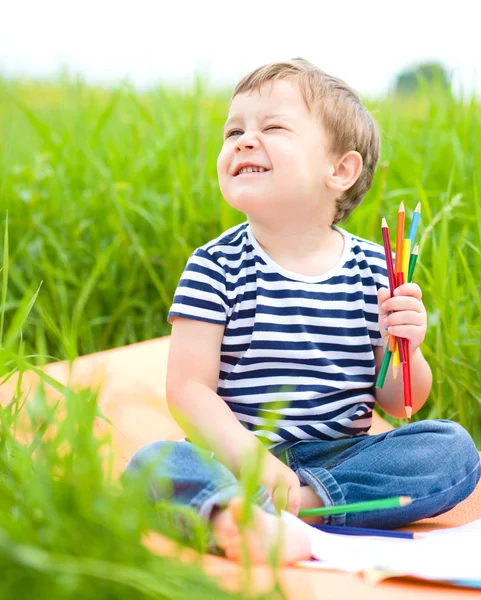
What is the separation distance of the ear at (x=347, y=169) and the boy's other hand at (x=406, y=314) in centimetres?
21

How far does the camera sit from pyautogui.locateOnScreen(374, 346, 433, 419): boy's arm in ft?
4.74

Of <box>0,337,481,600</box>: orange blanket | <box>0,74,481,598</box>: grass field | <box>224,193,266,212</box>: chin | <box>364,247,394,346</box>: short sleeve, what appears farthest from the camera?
<box>0,74,481,598</box>: grass field

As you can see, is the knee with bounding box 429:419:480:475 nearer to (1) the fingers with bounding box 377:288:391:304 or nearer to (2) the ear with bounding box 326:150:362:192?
(1) the fingers with bounding box 377:288:391:304

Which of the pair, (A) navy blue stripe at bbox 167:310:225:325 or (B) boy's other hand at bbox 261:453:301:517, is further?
(A) navy blue stripe at bbox 167:310:225:325

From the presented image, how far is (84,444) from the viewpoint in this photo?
0.84 metres

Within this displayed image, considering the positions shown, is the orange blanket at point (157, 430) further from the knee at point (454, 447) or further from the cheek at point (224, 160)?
the cheek at point (224, 160)

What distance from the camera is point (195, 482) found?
1.08 meters

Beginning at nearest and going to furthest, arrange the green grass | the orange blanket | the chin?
the orange blanket → the chin → the green grass

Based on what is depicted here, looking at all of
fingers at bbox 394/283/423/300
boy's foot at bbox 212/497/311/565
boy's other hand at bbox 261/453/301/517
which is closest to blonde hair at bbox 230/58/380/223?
fingers at bbox 394/283/423/300

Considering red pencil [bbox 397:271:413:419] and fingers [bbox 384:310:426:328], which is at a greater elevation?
fingers [bbox 384:310:426:328]

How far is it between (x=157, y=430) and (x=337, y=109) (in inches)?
26.9

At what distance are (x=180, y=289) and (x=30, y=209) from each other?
1.05m

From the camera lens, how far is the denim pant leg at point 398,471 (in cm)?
129

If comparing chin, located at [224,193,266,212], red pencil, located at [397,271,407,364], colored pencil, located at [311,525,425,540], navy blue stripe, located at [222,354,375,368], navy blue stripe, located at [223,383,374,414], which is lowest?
colored pencil, located at [311,525,425,540]
